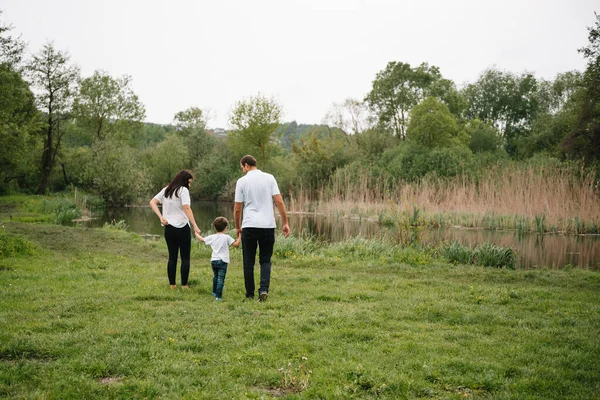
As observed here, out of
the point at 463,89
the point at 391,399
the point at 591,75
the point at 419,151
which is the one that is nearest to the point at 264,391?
the point at 391,399

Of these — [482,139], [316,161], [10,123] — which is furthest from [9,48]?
[482,139]

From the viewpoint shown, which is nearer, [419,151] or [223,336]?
[223,336]

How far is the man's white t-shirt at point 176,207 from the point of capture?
802cm

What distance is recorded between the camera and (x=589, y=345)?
523 cm

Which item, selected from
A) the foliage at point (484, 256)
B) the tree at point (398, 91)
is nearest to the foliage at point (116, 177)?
the tree at point (398, 91)

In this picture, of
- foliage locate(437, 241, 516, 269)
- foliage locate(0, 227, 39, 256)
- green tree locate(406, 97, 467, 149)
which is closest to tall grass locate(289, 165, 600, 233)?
foliage locate(437, 241, 516, 269)

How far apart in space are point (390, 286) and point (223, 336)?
13.9 feet

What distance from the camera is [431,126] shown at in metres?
42.0

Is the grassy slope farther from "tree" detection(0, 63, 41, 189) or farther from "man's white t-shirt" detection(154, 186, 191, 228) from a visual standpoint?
"tree" detection(0, 63, 41, 189)

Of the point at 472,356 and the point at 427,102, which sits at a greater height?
the point at 427,102

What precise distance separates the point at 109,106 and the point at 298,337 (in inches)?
2309

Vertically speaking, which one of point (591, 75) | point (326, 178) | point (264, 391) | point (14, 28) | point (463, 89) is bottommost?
point (264, 391)

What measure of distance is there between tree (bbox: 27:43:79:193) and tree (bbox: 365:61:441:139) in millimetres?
31495

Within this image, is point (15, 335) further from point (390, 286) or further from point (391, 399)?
point (390, 286)
